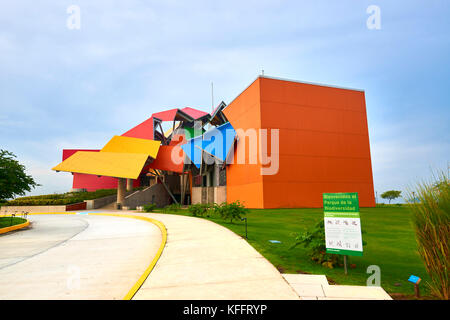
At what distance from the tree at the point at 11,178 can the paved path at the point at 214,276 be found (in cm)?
1254

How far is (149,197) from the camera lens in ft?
138

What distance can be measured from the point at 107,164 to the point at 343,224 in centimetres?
3748

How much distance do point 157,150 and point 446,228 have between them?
40.4m

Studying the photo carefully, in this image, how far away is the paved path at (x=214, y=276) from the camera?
4.04m

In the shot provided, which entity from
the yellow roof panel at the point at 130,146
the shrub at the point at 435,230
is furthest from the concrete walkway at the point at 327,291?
the yellow roof panel at the point at 130,146

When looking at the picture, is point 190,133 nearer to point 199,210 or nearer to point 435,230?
point 199,210

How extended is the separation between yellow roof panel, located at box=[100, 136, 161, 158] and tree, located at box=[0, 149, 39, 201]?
2484cm

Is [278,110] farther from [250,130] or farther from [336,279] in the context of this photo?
[336,279]

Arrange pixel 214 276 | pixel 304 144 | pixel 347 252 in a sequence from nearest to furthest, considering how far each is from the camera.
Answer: pixel 214 276 < pixel 347 252 < pixel 304 144

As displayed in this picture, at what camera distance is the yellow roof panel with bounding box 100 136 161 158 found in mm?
41344

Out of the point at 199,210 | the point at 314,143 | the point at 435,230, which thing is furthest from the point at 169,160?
the point at 435,230

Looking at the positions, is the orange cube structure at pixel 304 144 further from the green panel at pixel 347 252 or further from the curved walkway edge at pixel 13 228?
the green panel at pixel 347 252

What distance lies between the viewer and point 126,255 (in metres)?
7.71

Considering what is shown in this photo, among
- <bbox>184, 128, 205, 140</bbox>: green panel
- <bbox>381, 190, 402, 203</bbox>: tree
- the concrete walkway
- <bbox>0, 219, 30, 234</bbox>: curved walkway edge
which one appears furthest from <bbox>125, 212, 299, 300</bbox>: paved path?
<bbox>381, 190, 402, 203</bbox>: tree
